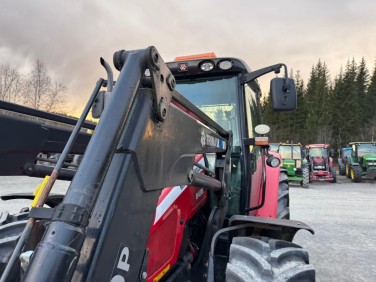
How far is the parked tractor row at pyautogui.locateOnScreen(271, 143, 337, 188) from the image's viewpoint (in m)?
18.7

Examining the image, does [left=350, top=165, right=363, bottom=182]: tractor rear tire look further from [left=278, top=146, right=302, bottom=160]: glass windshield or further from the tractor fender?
the tractor fender

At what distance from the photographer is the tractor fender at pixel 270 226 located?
2555 millimetres

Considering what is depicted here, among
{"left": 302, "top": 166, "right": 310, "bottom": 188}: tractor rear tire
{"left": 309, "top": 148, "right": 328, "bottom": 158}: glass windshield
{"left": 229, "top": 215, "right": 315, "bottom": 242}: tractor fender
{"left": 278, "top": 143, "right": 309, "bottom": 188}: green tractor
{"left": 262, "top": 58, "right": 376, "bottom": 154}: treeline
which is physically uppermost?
{"left": 262, "top": 58, "right": 376, "bottom": 154}: treeline

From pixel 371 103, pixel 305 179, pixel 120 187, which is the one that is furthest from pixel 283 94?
pixel 371 103

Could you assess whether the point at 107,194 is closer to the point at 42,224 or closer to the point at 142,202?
the point at 142,202

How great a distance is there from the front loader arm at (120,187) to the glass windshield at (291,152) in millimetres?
19515

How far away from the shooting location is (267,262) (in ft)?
7.18

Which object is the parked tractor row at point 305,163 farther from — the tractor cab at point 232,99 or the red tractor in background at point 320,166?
the tractor cab at point 232,99

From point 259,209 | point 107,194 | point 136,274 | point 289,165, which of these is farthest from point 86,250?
point 289,165

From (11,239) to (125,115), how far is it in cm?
176

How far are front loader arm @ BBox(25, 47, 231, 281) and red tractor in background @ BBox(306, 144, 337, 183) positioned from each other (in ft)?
67.1

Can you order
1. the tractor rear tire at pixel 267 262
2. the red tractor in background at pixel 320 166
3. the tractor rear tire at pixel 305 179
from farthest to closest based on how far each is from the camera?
the red tractor in background at pixel 320 166, the tractor rear tire at pixel 305 179, the tractor rear tire at pixel 267 262

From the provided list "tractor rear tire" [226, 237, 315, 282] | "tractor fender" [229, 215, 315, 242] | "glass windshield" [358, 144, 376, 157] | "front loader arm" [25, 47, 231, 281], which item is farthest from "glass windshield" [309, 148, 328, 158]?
"front loader arm" [25, 47, 231, 281]

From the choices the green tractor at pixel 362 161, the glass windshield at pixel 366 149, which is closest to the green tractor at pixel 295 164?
the green tractor at pixel 362 161
